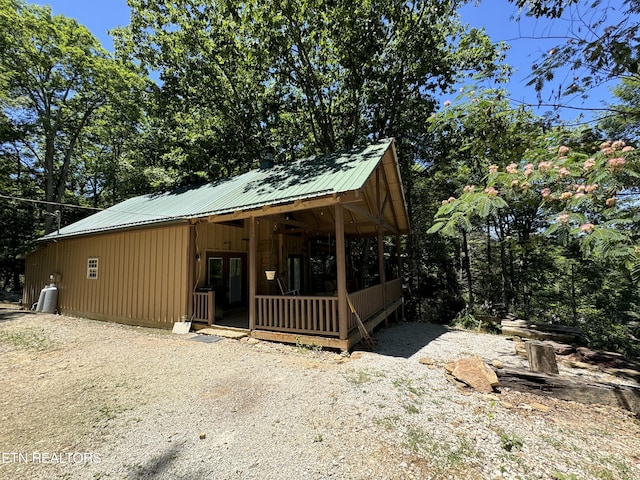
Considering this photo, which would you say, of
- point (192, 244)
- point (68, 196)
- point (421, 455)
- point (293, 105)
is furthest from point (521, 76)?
point (68, 196)

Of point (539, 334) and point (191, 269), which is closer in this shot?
point (539, 334)

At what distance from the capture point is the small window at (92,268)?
32.2ft

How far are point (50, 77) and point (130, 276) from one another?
16.6 m

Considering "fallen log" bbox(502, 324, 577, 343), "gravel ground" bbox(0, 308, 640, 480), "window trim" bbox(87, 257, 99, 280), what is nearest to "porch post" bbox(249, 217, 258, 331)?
"gravel ground" bbox(0, 308, 640, 480)

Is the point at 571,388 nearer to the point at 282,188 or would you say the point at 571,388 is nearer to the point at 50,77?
the point at 282,188

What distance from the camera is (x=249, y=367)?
4.92 meters

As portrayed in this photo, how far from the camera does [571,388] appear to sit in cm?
390

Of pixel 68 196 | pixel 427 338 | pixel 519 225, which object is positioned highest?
pixel 68 196

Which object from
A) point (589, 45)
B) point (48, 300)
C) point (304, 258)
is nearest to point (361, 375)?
point (589, 45)

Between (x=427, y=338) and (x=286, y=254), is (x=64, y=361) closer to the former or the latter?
(x=286, y=254)

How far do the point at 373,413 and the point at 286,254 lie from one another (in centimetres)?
726

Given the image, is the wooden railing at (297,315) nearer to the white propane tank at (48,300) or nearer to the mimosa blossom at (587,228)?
the mimosa blossom at (587,228)

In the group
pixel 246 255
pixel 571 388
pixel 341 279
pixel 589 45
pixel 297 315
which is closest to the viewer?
pixel 589 45

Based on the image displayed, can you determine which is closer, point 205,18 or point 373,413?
→ point 373,413
